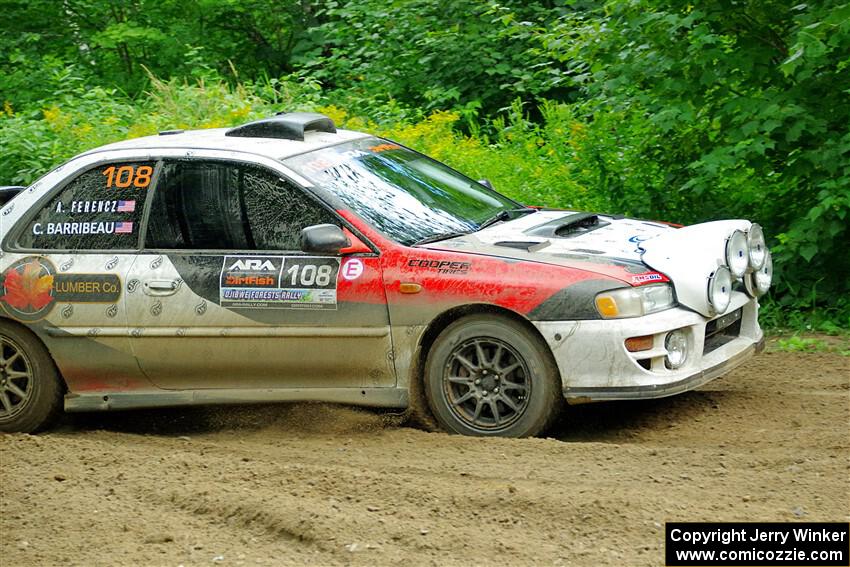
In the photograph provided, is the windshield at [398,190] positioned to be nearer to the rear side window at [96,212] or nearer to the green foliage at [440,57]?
the rear side window at [96,212]

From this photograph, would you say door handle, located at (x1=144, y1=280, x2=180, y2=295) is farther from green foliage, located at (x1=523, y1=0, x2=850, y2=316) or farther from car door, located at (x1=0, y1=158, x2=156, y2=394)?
green foliage, located at (x1=523, y1=0, x2=850, y2=316)

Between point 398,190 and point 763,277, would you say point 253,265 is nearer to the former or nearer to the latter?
point 398,190

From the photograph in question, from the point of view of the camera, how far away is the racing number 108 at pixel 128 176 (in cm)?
675

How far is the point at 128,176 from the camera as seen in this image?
22.3 feet

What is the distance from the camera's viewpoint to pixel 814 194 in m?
8.53

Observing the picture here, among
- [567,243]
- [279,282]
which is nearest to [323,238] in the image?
[279,282]

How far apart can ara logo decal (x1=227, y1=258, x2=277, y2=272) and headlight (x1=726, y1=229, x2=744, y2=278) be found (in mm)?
2345

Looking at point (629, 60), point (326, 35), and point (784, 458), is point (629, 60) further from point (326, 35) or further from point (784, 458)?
point (326, 35)

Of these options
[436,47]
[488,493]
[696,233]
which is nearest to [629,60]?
[696,233]

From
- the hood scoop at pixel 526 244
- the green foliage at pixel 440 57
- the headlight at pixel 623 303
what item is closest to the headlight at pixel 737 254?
the headlight at pixel 623 303

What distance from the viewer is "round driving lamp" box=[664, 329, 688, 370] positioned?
5883 mm

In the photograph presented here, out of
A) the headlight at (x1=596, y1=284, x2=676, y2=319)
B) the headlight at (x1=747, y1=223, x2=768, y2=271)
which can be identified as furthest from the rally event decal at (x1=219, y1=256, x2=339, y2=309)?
the headlight at (x1=747, y1=223, x2=768, y2=271)

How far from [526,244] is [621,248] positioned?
1.63 feet

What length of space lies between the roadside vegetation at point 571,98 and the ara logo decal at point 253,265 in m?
3.46
